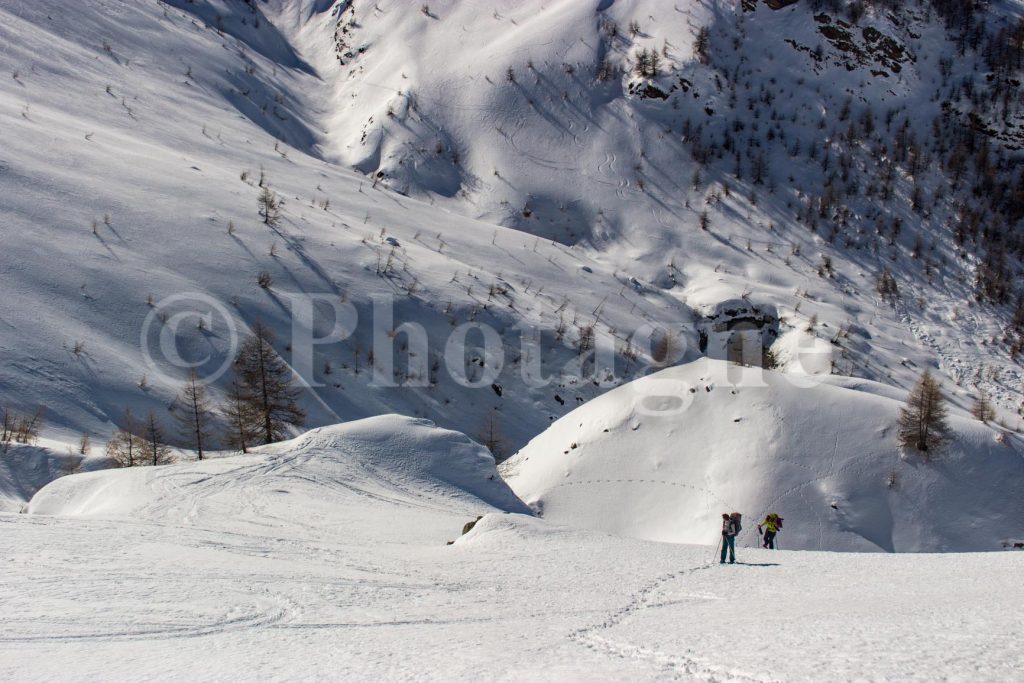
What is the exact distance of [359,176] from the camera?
60.0 metres

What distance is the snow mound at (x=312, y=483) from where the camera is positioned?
743 inches

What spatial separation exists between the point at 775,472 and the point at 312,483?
14.0m

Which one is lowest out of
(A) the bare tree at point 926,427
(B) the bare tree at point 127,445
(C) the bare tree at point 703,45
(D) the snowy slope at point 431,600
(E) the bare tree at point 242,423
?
(D) the snowy slope at point 431,600

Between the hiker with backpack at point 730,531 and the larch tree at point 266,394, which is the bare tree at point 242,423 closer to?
the larch tree at point 266,394

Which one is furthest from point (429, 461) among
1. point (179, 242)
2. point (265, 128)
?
point (265, 128)

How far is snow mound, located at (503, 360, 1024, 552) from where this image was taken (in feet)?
77.7

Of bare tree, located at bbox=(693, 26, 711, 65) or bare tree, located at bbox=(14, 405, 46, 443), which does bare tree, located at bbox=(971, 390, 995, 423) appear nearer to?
bare tree, located at bbox=(693, 26, 711, 65)

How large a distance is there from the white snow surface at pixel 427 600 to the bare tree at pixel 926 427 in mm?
8948

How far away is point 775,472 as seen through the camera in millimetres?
24938

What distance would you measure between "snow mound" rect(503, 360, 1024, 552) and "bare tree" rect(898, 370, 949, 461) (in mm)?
377

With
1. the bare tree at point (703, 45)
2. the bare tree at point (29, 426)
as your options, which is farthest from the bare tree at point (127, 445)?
the bare tree at point (703, 45)

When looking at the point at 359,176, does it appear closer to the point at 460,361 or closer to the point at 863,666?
the point at 460,361

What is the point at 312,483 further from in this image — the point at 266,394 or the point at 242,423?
the point at 266,394

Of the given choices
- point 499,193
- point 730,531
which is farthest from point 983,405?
point 499,193
